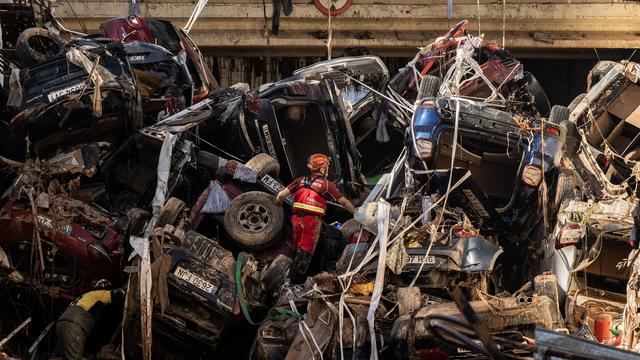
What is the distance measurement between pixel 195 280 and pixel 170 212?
1485 millimetres

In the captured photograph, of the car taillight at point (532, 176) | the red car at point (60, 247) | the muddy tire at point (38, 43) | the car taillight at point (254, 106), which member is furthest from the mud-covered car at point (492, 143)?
the muddy tire at point (38, 43)

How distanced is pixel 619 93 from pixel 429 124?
297 cm

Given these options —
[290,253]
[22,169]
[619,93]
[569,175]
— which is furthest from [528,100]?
A: [22,169]

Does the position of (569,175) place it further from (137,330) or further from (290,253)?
(137,330)

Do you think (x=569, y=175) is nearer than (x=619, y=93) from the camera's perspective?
Yes

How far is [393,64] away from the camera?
22.4 m

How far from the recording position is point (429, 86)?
15281mm

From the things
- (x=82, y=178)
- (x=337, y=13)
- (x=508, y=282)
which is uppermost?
(x=337, y=13)

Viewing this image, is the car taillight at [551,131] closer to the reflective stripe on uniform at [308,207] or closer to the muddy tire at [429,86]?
the reflective stripe on uniform at [308,207]

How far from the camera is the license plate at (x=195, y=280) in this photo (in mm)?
10391

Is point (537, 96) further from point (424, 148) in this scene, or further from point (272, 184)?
point (272, 184)

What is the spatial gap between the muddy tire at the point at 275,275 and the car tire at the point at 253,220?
70 centimetres

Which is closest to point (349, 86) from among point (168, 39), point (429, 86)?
point (429, 86)

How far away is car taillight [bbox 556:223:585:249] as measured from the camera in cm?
1045
